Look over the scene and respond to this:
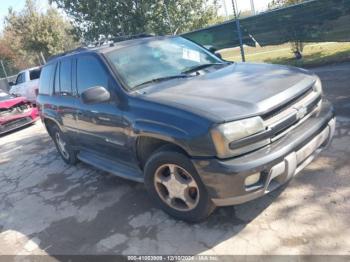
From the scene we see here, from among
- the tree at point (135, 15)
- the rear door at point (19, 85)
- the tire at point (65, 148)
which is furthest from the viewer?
the tree at point (135, 15)

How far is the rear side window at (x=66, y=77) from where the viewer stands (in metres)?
5.18

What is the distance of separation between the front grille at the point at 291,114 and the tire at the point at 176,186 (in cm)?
78

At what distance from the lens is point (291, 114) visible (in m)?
3.31

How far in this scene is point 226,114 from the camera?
3039 mm

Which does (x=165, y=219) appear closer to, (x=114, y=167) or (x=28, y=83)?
(x=114, y=167)

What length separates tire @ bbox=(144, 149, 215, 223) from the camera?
130 inches

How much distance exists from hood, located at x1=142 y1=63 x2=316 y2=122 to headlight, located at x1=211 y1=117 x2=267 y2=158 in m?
0.06

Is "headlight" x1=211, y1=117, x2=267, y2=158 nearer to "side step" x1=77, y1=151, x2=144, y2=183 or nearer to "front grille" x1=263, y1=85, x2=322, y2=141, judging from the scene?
"front grille" x1=263, y1=85, x2=322, y2=141

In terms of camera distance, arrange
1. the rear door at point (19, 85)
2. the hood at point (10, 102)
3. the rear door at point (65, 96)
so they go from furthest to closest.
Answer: the rear door at point (19, 85), the hood at point (10, 102), the rear door at point (65, 96)

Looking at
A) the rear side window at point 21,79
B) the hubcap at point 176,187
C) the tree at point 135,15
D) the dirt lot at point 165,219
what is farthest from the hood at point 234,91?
the tree at point 135,15

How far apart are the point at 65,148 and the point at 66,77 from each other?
1343 mm

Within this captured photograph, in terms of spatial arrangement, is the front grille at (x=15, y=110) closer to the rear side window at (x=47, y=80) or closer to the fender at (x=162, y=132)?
the rear side window at (x=47, y=80)

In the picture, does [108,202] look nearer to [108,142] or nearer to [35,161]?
[108,142]

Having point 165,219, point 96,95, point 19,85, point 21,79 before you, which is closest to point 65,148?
point 96,95
